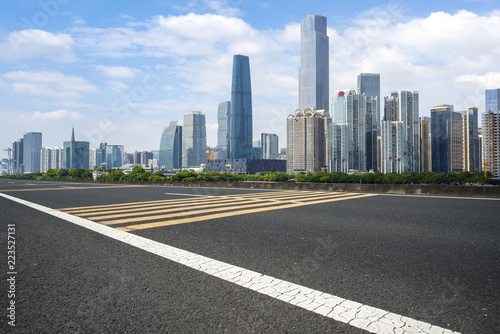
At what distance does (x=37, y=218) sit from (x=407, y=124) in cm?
18842

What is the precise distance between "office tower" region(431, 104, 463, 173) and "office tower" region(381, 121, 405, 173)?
77.8 feet

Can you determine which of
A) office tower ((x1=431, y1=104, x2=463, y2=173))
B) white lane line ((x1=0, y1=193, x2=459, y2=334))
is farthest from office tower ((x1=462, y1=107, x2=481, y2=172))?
white lane line ((x1=0, y1=193, x2=459, y2=334))

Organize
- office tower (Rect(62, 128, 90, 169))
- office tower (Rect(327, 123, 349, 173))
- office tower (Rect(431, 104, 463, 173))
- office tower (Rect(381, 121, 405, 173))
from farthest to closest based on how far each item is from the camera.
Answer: office tower (Rect(327, 123, 349, 173)) < office tower (Rect(431, 104, 463, 173)) < office tower (Rect(381, 121, 405, 173)) < office tower (Rect(62, 128, 90, 169))

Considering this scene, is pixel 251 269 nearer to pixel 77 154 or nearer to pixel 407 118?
pixel 77 154

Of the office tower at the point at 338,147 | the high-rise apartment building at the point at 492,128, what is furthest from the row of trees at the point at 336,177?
the office tower at the point at 338,147

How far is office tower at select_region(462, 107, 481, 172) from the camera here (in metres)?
155

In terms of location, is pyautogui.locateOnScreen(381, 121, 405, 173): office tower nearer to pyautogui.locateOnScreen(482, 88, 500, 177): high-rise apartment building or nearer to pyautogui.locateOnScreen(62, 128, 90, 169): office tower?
pyautogui.locateOnScreen(482, 88, 500, 177): high-rise apartment building

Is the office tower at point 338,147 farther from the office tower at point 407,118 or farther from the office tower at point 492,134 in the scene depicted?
the office tower at point 492,134

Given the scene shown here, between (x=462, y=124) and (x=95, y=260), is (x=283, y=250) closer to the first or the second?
(x=95, y=260)

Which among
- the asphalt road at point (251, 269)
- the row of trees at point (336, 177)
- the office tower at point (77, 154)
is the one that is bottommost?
the row of trees at point (336, 177)

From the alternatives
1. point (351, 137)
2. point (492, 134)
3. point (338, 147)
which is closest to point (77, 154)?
point (338, 147)

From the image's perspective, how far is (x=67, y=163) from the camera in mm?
163750

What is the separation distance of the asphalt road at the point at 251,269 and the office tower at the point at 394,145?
171 m

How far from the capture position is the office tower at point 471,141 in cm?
15462
